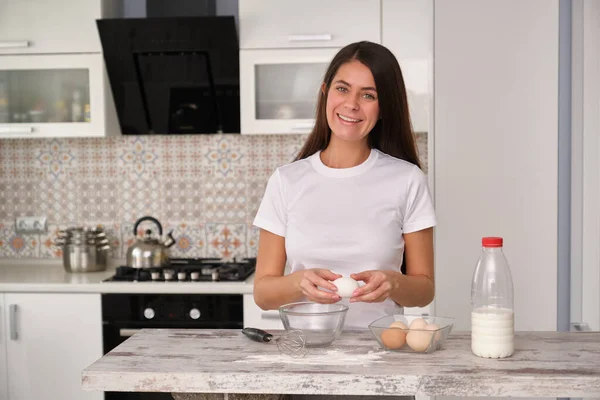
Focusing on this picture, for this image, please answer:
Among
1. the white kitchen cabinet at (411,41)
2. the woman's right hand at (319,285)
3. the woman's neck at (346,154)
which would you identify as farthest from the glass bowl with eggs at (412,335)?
the white kitchen cabinet at (411,41)

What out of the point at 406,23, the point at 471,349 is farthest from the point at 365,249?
the point at 406,23

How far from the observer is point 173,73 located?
135 inches

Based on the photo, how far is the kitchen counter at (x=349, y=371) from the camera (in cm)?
131

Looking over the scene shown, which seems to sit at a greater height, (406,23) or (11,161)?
(406,23)

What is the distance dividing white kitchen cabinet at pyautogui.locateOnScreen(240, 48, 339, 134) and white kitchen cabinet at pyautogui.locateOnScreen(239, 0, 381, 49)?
54 millimetres

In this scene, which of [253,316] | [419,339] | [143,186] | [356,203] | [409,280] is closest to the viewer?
[419,339]

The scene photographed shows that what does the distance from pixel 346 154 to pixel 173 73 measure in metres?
1.79

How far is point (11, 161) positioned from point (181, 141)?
0.93 metres

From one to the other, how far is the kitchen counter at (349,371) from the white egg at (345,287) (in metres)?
0.12

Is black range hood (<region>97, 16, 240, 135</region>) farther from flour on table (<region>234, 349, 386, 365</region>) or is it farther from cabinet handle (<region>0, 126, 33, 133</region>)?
flour on table (<region>234, 349, 386, 365</region>)

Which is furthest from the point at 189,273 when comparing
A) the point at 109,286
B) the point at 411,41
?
the point at 411,41

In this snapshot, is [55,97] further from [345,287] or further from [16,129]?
[345,287]

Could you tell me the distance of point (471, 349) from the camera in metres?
1.51

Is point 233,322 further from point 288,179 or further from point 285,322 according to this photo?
point 285,322
